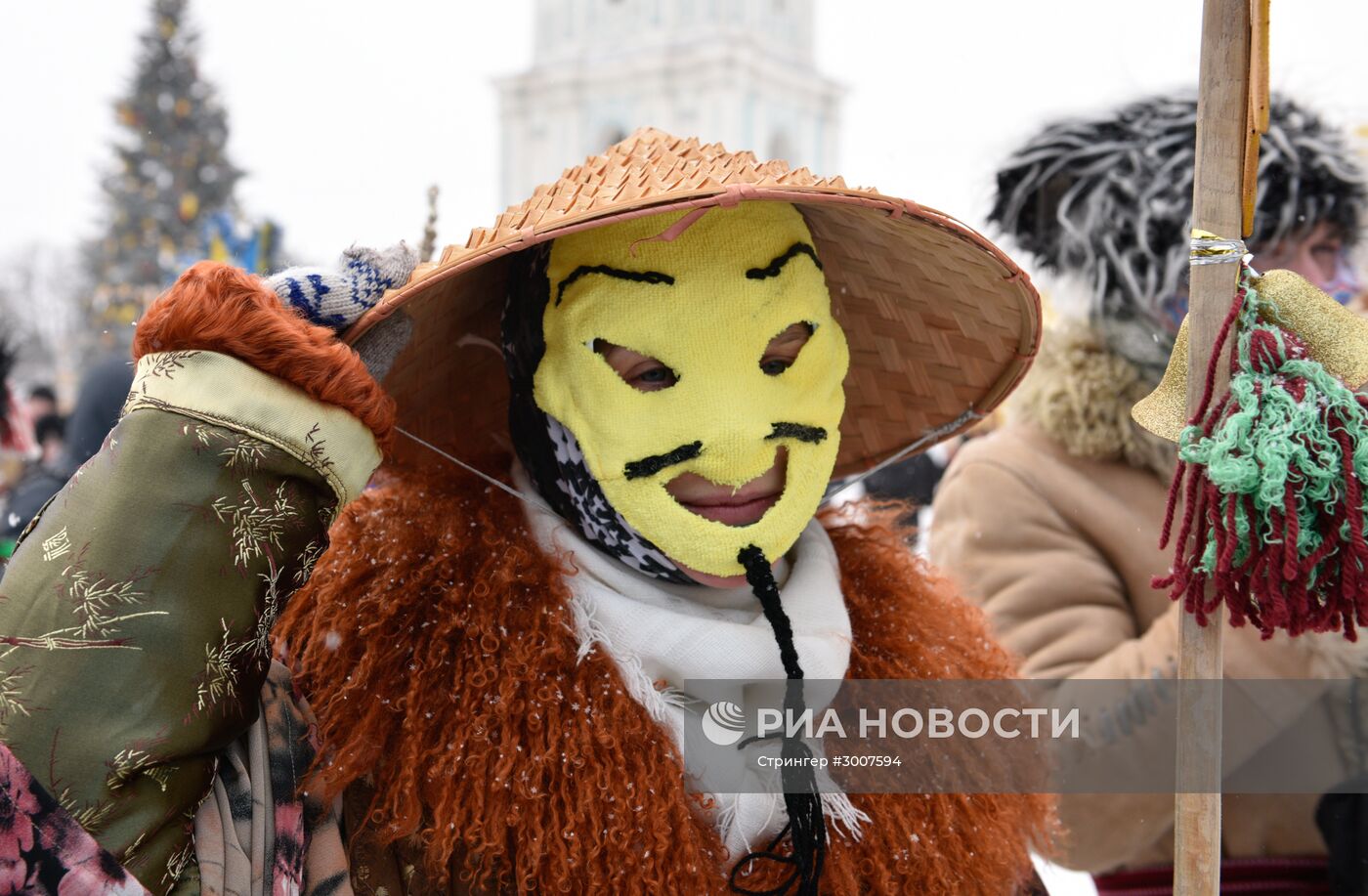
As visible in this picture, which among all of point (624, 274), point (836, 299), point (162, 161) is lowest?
point (162, 161)

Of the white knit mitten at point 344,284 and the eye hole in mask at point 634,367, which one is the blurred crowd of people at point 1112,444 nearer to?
the eye hole in mask at point 634,367

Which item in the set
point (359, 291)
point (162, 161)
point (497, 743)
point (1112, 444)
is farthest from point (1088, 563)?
point (162, 161)

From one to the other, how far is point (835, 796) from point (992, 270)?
28.5 inches

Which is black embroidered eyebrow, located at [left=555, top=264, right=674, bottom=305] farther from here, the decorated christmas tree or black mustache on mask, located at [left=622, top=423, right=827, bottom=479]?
the decorated christmas tree

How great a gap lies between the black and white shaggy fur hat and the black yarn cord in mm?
1181

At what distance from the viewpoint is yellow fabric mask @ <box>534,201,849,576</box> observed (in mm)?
1364

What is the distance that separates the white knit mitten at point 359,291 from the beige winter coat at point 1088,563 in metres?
1.18

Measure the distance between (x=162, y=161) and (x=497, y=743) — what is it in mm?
17104

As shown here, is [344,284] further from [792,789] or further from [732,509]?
[792,789]

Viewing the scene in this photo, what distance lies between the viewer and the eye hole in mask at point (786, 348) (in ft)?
4.71

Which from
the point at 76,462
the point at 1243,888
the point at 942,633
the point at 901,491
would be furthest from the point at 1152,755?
the point at 76,462

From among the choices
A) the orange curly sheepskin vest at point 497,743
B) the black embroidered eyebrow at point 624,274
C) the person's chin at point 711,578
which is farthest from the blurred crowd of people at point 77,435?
the person's chin at point 711,578

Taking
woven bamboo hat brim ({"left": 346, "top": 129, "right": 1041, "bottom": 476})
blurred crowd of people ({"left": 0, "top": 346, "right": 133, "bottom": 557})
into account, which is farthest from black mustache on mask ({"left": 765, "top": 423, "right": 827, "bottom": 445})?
blurred crowd of people ({"left": 0, "top": 346, "right": 133, "bottom": 557})

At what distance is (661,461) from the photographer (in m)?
1.36
